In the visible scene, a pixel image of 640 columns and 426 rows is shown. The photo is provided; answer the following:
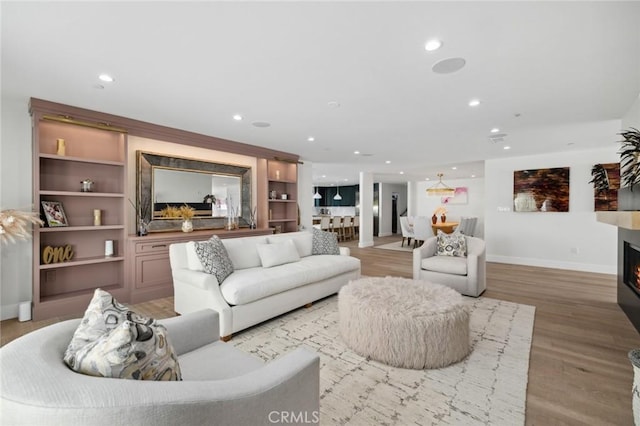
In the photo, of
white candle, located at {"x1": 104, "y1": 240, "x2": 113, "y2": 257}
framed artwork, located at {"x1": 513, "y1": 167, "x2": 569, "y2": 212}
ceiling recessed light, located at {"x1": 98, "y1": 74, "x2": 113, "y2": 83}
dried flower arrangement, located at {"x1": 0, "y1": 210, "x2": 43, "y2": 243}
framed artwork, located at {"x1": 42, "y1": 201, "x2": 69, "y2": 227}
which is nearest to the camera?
ceiling recessed light, located at {"x1": 98, "y1": 74, "x2": 113, "y2": 83}

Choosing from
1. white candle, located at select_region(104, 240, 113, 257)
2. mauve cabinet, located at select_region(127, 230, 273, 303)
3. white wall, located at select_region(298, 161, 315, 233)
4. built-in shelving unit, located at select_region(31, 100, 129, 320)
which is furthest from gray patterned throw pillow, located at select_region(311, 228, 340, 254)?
white candle, located at select_region(104, 240, 113, 257)

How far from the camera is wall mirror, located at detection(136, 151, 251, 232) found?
4.31 m

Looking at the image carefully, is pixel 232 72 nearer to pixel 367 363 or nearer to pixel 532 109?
pixel 367 363

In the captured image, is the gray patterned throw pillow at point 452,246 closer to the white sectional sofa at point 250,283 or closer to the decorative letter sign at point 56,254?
the white sectional sofa at point 250,283

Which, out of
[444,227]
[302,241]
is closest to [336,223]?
[444,227]

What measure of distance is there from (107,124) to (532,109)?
17.7 feet

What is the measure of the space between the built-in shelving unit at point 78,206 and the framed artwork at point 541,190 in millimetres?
7548

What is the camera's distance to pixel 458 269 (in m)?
3.96

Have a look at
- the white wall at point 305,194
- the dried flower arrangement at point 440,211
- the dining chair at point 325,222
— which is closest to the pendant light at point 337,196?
the dining chair at point 325,222

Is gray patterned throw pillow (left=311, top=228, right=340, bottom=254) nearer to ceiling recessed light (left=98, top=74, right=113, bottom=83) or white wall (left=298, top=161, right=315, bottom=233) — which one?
white wall (left=298, top=161, right=315, bottom=233)

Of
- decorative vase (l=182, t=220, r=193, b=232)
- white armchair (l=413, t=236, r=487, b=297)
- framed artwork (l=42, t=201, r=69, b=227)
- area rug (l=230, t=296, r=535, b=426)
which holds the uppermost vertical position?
framed artwork (l=42, t=201, r=69, b=227)

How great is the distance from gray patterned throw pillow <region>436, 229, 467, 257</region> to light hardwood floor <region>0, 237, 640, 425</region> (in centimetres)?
72

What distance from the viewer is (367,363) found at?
2314 millimetres

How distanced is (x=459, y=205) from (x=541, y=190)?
202 inches
